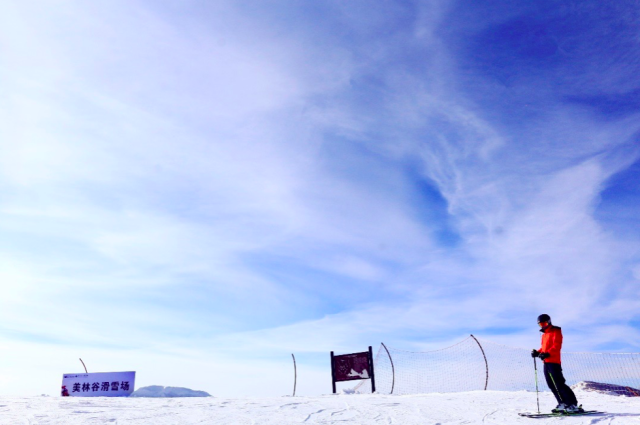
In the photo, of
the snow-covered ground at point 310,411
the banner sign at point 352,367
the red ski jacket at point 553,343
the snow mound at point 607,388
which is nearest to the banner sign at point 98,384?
the banner sign at point 352,367

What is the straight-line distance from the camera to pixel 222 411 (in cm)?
1016

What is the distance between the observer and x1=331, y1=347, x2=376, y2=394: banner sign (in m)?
20.5

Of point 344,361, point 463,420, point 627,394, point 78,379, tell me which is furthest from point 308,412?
point 78,379

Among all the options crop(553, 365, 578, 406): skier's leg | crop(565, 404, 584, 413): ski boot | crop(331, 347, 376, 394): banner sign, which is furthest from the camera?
crop(331, 347, 376, 394): banner sign

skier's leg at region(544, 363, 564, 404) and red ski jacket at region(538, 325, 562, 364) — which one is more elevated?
red ski jacket at region(538, 325, 562, 364)

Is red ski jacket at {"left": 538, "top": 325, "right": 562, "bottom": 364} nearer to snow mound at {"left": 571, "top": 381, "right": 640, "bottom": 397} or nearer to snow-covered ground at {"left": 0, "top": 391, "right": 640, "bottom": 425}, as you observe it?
snow-covered ground at {"left": 0, "top": 391, "right": 640, "bottom": 425}

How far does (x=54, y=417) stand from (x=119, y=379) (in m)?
12.9

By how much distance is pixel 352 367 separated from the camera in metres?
20.9

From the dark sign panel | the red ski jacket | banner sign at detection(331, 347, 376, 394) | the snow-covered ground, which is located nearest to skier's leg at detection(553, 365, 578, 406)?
the red ski jacket

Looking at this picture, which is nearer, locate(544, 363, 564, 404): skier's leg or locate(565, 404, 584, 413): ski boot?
locate(565, 404, 584, 413): ski boot

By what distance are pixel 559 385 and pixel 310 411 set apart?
5.31 m

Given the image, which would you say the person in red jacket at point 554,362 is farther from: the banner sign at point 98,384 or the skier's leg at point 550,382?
the banner sign at point 98,384

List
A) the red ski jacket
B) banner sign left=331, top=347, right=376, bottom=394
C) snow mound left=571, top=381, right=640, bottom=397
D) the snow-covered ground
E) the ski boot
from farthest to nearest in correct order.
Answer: banner sign left=331, top=347, right=376, bottom=394, snow mound left=571, top=381, right=640, bottom=397, the red ski jacket, the ski boot, the snow-covered ground

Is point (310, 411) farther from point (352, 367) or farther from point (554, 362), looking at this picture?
point (352, 367)
